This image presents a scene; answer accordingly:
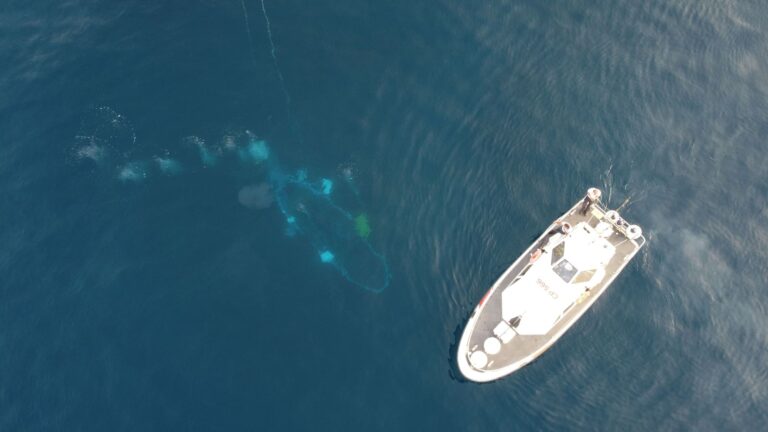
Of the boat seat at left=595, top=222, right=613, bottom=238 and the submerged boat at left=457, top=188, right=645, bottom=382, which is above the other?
the boat seat at left=595, top=222, right=613, bottom=238

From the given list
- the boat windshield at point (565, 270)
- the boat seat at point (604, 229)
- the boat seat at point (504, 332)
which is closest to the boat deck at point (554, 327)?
the boat seat at point (504, 332)

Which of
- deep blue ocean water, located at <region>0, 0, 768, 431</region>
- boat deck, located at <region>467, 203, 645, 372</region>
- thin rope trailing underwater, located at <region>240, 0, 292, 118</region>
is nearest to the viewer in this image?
boat deck, located at <region>467, 203, 645, 372</region>

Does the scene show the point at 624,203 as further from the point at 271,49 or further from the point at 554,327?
the point at 271,49

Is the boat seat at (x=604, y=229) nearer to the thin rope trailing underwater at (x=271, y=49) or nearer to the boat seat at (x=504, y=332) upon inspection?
the boat seat at (x=504, y=332)

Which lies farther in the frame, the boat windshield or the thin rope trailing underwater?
the thin rope trailing underwater

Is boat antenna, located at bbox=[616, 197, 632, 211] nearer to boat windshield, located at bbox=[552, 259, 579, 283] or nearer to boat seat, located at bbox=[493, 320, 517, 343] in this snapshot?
boat windshield, located at bbox=[552, 259, 579, 283]

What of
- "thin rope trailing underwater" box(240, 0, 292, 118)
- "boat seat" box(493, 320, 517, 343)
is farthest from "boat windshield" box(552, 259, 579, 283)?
"thin rope trailing underwater" box(240, 0, 292, 118)

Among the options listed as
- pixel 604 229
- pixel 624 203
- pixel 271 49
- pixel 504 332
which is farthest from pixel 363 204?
pixel 624 203
